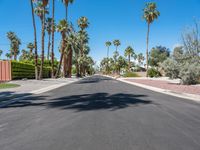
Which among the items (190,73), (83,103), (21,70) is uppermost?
(21,70)

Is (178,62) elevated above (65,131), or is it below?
above

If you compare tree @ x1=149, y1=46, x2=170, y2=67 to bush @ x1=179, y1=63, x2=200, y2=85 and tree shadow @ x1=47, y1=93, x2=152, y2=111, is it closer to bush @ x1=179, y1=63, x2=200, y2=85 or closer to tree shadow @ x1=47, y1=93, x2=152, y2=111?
bush @ x1=179, y1=63, x2=200, y2=85

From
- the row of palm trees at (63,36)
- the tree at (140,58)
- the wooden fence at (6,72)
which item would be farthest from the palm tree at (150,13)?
the tree at (140,58)

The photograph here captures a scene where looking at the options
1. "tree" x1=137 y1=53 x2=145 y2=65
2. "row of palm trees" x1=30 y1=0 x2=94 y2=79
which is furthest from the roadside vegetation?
"tree" x1=137 y1=53 x2=145 y2=65

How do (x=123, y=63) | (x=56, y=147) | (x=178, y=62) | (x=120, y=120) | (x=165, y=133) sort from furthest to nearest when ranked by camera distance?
(x=123, y=63)
(x=178, y=62)
(x=120, y=120)
(x=165, y=133)
(x=56, y=147)

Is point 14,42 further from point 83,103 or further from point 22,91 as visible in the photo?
point 83,103

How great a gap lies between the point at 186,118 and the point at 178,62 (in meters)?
26.4

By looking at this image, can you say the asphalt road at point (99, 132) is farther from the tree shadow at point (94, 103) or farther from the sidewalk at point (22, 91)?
the sidewalk at point (22, 91)

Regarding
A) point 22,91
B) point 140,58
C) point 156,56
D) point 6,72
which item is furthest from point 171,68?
point 140,58

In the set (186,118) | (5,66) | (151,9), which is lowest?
(186,118)

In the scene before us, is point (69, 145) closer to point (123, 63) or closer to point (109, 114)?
point (109, 114)

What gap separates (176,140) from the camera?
565 centimetres

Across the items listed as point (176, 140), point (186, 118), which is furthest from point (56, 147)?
point (186, 118)

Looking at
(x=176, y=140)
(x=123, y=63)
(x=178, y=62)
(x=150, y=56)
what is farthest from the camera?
(x=123, y=63)
